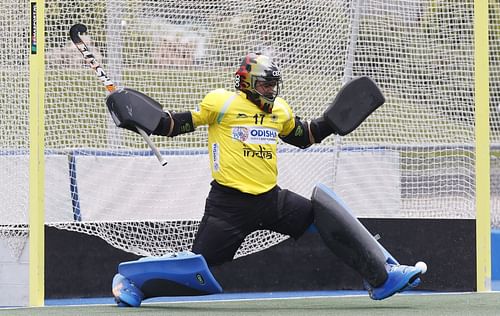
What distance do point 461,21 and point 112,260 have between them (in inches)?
121

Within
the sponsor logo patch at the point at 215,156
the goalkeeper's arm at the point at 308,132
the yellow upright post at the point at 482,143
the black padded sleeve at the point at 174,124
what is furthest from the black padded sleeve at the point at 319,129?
the yellow upright post at the point at 482,143

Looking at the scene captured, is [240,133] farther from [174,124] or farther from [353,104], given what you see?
[353,104]

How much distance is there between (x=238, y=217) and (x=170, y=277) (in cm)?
52

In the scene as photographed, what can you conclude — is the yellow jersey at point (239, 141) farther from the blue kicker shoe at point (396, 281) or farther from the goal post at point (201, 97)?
the goal post at point (201, 97)

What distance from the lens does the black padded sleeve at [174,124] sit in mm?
Result: 6738

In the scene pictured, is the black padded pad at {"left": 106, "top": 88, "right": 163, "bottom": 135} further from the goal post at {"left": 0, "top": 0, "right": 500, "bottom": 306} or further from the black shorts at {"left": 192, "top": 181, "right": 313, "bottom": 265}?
the goal post at {"left": 0, "top": 0, "right": 500, "bottom": 306}

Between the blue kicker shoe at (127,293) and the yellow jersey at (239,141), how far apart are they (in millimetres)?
824

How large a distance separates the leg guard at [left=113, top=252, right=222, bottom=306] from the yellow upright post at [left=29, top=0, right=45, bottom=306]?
0.80 metres

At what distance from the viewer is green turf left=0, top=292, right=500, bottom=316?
20.7 ft

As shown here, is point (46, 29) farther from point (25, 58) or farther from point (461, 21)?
point (461, 21)

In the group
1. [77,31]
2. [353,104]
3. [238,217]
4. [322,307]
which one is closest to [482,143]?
[353,104]

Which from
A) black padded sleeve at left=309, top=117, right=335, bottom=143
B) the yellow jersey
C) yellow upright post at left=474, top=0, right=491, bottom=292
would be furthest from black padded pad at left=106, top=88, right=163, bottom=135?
yellow upright post at left=474, top=0, right=491, bottom=292

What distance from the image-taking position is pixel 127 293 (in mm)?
7031

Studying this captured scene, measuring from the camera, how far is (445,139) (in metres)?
8.96
